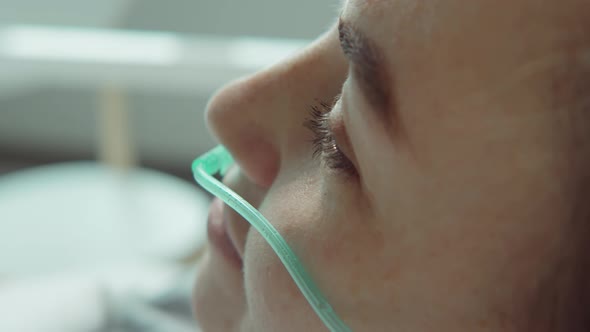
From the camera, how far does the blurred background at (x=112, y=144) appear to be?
3.64 feet

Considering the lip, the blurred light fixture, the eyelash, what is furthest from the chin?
the blurred light fixture

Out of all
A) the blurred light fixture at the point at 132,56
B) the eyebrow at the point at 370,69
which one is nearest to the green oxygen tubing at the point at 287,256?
the eyebrow at the point at 370,69

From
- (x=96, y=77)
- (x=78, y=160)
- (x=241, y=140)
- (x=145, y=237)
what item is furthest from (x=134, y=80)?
(x=78, y=160)

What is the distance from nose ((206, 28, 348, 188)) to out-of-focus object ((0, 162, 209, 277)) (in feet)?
3.07

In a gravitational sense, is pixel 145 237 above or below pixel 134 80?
below

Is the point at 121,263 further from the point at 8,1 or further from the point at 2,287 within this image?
the point at 8,1

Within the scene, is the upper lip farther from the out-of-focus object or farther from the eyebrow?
the out-of-focus object

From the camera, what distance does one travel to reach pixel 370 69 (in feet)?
1.39

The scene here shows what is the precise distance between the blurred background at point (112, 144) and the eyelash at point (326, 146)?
2.08 feet

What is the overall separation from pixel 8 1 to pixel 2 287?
1.19 m

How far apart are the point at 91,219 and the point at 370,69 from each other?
4.65ft

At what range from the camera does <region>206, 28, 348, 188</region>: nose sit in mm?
539

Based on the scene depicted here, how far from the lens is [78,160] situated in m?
2.66

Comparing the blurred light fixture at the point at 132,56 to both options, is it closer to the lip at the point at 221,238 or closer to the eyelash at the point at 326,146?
the lip at the point at 221,238
